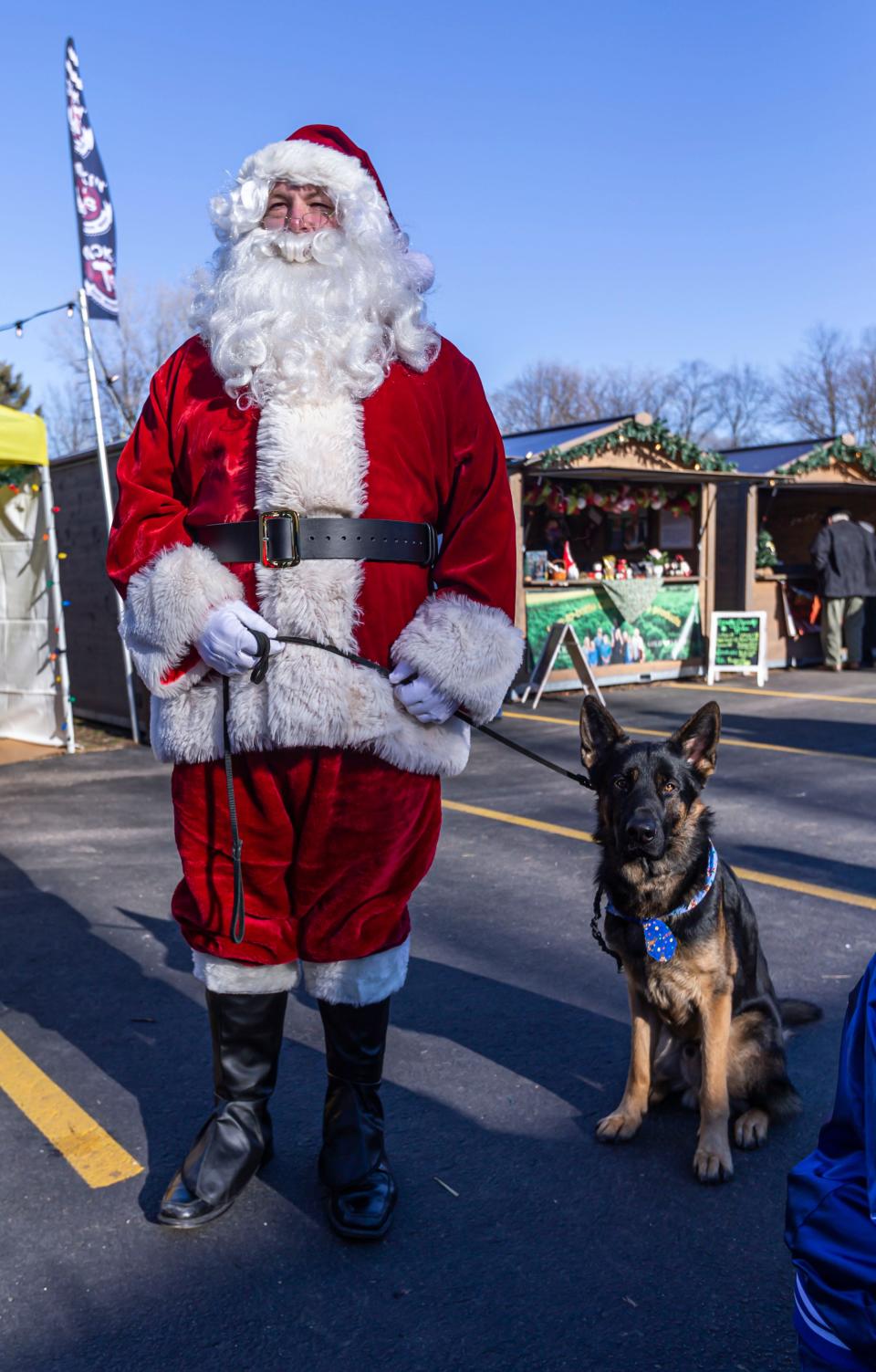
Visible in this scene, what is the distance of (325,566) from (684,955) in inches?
49.5

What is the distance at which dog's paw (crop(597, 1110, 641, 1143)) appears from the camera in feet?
9.25

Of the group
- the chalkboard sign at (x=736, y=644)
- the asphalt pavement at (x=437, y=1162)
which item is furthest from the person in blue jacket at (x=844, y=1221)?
the chalkboard sign at (x=736, y=644)

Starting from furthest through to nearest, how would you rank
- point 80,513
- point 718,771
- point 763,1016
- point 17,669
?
point 80,513, point 17,669, point 718,771, point 763,1016

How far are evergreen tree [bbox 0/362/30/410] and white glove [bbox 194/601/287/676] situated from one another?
39560 millimetres

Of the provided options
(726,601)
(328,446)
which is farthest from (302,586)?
(726,601)

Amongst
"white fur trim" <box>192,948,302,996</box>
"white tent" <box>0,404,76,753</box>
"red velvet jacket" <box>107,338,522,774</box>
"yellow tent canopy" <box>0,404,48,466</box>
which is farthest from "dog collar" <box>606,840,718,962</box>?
"white tent" <box>0,404,76,753</box>

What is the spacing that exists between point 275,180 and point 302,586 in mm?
962

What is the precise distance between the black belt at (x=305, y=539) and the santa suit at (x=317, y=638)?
2 cm

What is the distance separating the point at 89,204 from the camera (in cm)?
877

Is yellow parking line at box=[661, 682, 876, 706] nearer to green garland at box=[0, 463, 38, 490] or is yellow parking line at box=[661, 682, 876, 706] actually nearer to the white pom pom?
green garland at box=[0, 463, 38, 490]

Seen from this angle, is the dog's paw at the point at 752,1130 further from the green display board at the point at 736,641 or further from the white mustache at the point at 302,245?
the green display board at the point at 736,641

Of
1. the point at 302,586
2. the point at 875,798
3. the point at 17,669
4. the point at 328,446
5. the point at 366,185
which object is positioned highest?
the point at 366,185

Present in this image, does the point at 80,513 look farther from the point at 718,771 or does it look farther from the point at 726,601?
the point at 726,601

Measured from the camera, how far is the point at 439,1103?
120 inches
